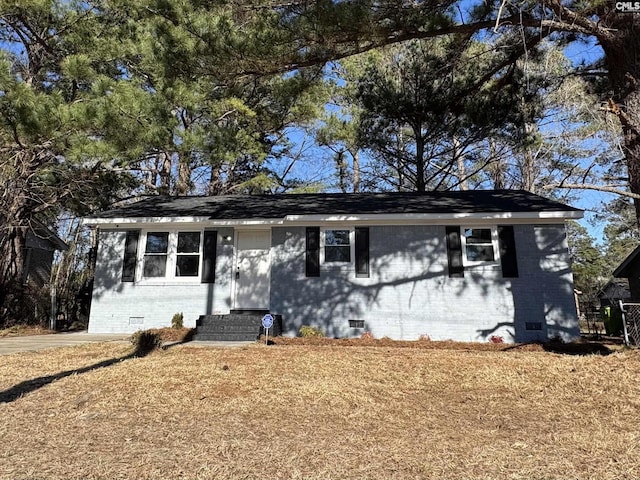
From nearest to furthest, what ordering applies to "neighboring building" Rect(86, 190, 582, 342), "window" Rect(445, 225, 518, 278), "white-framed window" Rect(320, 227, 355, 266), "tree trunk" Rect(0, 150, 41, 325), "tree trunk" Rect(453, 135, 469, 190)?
1. "neighboring building" Rect(86, 190, 582, 342)
2. "window" Rect(445, 225, 518, 278)
3. "white-framed window" Rect(320, 227, 355, 266)
4. "tree trunk" Rect(0, 150, 41, 325)
5. "tree trunk" Rect(453, 135, 469, 190)

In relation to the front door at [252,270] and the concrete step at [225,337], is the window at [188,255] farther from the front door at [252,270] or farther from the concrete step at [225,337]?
the concrete step at [225,337]

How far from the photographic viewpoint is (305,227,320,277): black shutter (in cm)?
971

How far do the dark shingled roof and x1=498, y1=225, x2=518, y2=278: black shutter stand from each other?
51 centimetres

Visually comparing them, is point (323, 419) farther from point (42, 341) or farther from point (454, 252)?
point (42, 341)

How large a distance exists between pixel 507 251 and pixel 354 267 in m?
3.58

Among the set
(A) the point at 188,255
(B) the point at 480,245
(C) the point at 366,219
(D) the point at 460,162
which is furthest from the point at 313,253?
(D) the point at 460,162

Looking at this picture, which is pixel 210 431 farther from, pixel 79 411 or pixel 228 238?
pixel 228 238

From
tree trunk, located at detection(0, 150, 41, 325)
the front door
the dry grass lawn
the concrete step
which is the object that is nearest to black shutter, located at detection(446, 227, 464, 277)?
the dry grass lawn

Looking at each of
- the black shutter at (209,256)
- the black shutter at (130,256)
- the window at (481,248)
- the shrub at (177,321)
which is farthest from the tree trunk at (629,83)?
the black shutter at (130,256)

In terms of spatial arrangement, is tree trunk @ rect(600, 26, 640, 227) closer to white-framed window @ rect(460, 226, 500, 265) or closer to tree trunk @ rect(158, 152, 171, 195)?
white-framed window @ rect(460, 226, 500, 265)

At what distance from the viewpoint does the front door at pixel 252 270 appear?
9898 mm

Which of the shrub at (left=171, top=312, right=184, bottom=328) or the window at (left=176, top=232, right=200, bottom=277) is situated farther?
the window at (left=176, top=232, right=200, bottom=277)

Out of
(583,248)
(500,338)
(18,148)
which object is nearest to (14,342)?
(18,148)

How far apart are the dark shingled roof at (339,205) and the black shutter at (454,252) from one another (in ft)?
1.76
